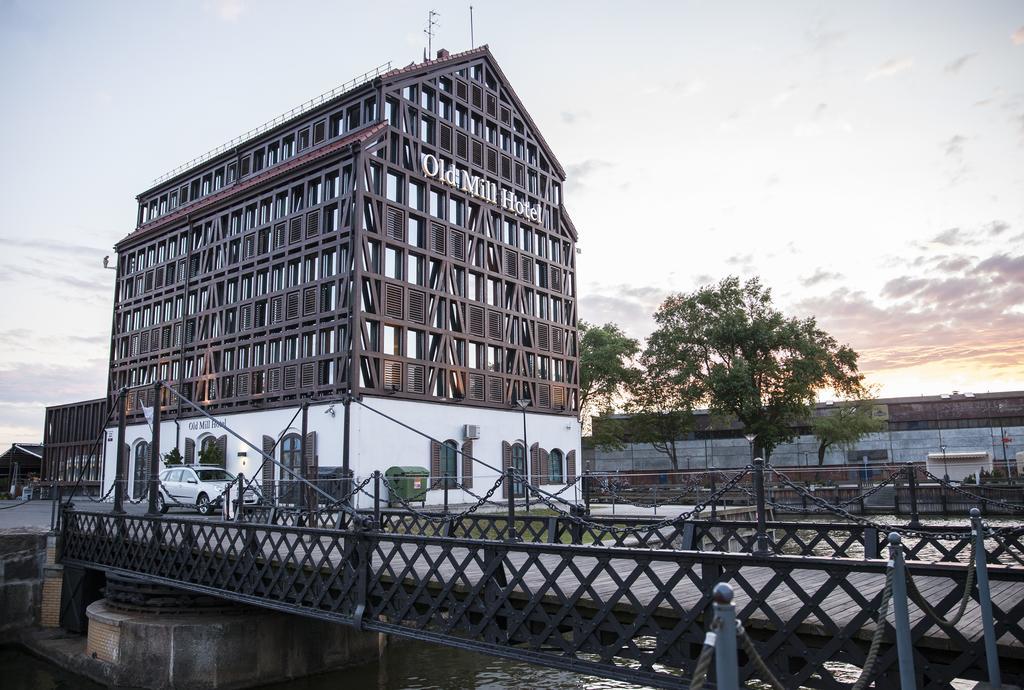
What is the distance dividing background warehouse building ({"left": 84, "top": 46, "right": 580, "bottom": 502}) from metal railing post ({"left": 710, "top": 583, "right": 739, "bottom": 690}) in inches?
1150

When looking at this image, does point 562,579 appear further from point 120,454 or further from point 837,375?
point 837,375

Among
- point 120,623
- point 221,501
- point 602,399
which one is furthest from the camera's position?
point 602,399

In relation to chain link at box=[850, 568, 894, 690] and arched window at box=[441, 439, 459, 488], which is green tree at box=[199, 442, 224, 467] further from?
chain link at box=[850, 568, 894, 690]

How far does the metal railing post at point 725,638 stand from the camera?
3.73 meters

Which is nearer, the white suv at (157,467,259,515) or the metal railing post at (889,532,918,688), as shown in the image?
the metal railing post at (889,532,918,688)

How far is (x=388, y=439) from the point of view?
3572 centimetres

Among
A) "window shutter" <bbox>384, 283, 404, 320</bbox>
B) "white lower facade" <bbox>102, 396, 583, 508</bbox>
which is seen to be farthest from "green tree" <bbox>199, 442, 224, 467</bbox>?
"window shutter" <bbox>384, 283, 404, 320</bbox>

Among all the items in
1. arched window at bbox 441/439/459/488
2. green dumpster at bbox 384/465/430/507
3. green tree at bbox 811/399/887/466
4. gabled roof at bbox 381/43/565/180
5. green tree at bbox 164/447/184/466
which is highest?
gabled roof at bbox 381/43/565/180

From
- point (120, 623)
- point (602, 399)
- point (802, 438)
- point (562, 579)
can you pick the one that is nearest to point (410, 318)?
point (120, 623)

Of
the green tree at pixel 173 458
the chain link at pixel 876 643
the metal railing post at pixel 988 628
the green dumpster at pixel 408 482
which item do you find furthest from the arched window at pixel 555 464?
the chain link at pixel 876 643

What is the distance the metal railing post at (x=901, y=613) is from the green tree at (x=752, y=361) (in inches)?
1851

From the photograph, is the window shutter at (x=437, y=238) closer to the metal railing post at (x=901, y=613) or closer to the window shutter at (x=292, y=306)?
the window shutter at (x=292, y=306)

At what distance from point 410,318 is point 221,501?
1402 centimetres

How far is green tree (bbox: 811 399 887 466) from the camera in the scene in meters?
Result: 55.9
